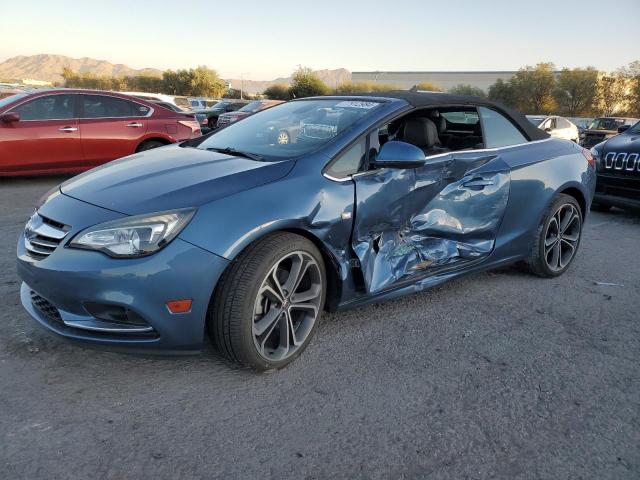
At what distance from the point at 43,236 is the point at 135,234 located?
0.58 metres

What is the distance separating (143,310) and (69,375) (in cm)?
64

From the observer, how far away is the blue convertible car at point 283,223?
93.0 inches

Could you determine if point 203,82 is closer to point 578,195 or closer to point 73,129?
point 73,129

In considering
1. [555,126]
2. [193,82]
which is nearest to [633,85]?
[555,126]

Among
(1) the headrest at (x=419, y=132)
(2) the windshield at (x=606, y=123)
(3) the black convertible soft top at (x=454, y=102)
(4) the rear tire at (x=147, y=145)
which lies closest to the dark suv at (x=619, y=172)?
(3) the black convertible soft top at (x=454, y=102)

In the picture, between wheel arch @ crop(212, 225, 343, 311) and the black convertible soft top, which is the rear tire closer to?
the black convertible soft top

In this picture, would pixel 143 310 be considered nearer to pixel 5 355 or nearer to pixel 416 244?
pixel 5 355

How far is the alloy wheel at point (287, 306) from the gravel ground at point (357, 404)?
16 centimetres

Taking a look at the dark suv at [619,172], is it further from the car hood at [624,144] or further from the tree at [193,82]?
the tree at [193,82]

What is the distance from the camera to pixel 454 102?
379cm

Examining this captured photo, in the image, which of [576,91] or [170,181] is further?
[576,91]

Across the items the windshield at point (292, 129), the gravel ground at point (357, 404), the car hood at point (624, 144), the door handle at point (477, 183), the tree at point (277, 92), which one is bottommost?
the gravel ground at point (357, 404)

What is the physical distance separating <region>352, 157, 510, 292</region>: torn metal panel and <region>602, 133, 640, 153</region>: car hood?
13.3 ft

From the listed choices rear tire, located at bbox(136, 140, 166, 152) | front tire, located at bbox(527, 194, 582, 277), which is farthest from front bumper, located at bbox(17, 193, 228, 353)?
rear tire, located at bbox(136, 140, 166, 152)
